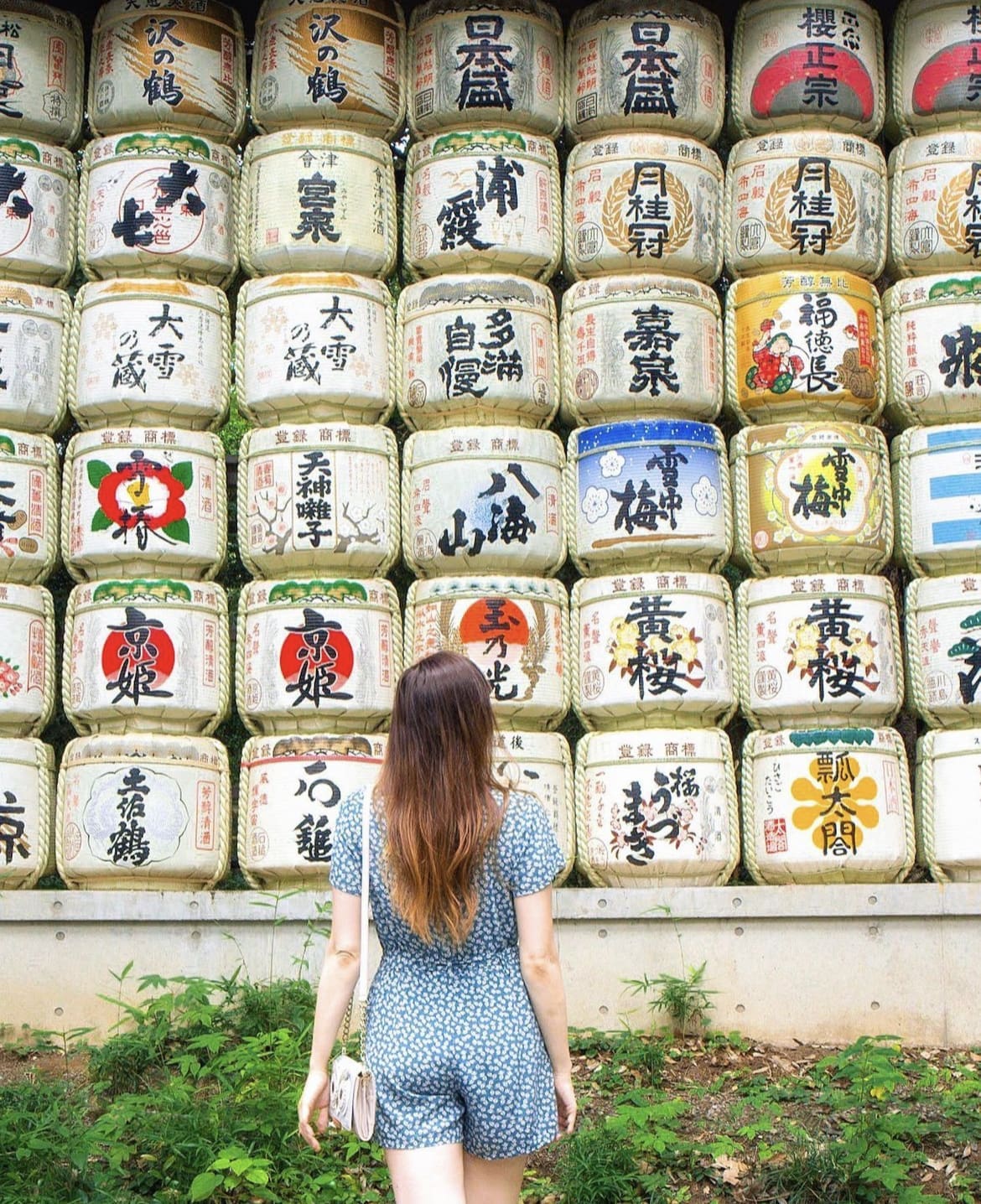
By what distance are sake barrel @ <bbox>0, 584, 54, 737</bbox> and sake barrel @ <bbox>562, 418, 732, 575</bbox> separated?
216 centimetres

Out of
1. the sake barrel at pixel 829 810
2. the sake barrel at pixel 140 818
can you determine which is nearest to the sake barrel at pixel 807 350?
the sake barrel at pixel 829 810

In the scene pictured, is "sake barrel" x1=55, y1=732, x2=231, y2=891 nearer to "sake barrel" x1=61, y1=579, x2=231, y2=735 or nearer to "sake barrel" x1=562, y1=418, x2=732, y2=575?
"sake barrel" x1=61, y1=579, x2=231, y2=735

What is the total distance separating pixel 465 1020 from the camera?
9.32ft

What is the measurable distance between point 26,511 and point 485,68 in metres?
2.67

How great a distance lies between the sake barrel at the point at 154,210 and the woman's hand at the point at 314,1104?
4.62 m

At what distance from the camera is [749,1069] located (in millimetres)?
5719

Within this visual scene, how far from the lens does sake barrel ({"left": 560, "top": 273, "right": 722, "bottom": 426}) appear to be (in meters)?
6.63

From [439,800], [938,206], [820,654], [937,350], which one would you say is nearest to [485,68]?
[938,206]

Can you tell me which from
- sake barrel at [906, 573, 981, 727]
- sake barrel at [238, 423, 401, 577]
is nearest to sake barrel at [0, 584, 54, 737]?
sake barrel at [238, 423, 401, 577]

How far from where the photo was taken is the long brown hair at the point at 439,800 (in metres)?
2.81

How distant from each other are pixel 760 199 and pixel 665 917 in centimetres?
301

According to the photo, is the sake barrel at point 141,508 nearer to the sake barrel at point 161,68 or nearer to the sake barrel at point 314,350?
the sake barrel at point 314,350

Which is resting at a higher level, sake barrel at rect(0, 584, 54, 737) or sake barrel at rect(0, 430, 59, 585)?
sake barrel at rect(0, 430, 59, 585)

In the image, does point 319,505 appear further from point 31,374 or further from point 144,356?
point 31,374
